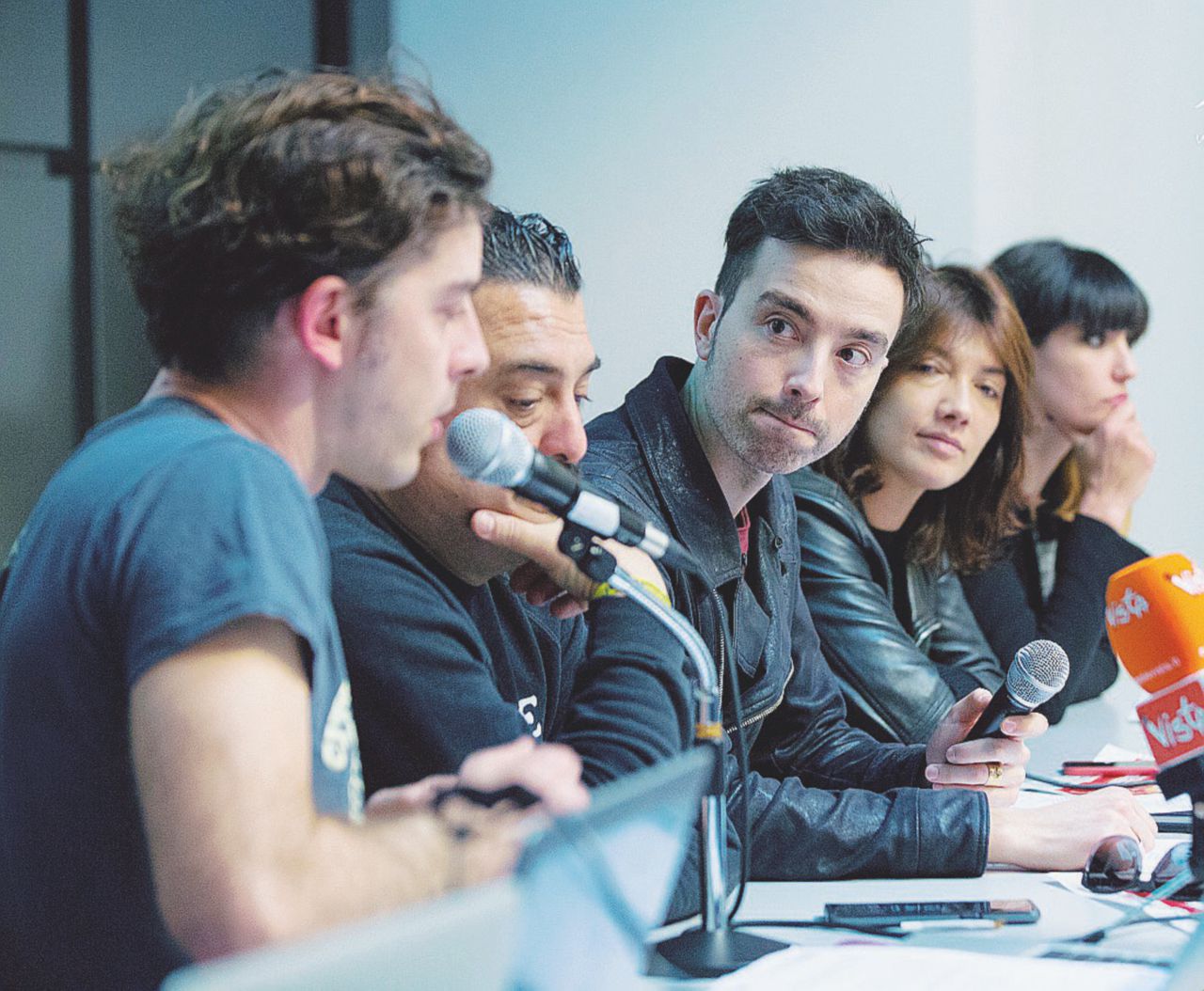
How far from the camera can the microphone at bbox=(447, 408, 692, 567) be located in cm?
108

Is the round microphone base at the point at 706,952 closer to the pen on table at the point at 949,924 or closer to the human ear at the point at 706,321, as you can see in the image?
the pen on table at the point at 949,924

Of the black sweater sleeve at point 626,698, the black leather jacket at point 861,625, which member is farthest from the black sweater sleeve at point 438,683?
the black leather jacket at point 861,625

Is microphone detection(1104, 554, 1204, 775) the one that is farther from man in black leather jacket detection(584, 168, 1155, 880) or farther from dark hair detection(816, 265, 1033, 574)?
dark hair detection(816, 265, 1033, 574)

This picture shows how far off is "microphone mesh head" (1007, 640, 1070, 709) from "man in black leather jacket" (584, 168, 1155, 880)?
14 centimetres

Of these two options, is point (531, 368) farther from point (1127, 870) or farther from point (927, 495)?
point (927, 495)

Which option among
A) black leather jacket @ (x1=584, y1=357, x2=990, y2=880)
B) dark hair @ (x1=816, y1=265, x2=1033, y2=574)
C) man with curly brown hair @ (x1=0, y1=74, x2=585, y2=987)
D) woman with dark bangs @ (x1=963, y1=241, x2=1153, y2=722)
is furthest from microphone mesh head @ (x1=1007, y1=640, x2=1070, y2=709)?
woman with dark bangs @ (x1=963, y1=241, x2=1153, y2=722)

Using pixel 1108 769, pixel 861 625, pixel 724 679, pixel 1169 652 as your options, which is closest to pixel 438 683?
pixel 724 679

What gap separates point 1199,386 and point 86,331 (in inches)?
104

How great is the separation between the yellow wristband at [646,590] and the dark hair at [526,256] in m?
0.30

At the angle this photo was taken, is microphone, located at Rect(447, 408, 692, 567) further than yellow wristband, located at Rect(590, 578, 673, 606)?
No

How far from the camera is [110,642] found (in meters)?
0.82

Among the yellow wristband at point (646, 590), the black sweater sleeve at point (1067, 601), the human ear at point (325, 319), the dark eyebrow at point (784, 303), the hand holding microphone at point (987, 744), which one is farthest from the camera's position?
the black sweater sleeve at point (1067, 601)

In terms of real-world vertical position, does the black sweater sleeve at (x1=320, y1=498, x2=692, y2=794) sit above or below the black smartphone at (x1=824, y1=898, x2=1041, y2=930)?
above

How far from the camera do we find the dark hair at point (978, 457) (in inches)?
97.2
